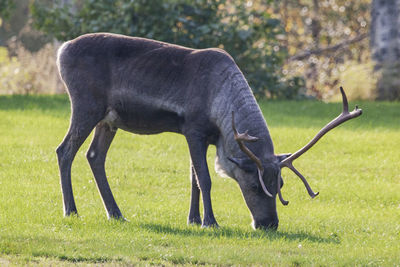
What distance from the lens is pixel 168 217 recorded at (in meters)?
9.23

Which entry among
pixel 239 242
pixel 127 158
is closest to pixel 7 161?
pixel 127 158

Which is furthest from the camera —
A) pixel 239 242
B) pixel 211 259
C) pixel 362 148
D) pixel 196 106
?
pixel 362 148

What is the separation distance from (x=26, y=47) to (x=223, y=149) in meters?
22.8

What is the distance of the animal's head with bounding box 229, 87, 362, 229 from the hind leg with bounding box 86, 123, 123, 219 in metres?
1.59

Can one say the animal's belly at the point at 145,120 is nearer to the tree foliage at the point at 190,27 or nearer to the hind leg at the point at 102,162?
the hind leg at the point at 102,162

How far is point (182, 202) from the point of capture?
1035 cm

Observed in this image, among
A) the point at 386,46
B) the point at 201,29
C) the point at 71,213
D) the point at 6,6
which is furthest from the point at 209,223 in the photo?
the point at 386,46

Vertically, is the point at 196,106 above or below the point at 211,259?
above

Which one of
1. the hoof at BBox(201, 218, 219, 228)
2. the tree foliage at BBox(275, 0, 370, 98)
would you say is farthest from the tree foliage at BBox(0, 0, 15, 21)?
the tree foliage at BBox(275, 0, 370, 98)

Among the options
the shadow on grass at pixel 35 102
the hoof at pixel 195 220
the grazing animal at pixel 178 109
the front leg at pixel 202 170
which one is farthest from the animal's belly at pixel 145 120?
the shadow on grass at pixel 35 102

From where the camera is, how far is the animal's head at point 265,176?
8.19 metres

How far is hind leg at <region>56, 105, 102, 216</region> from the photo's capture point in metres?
8.87

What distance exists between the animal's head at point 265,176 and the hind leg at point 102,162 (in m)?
1.59

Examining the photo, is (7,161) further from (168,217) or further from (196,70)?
(196,70)
